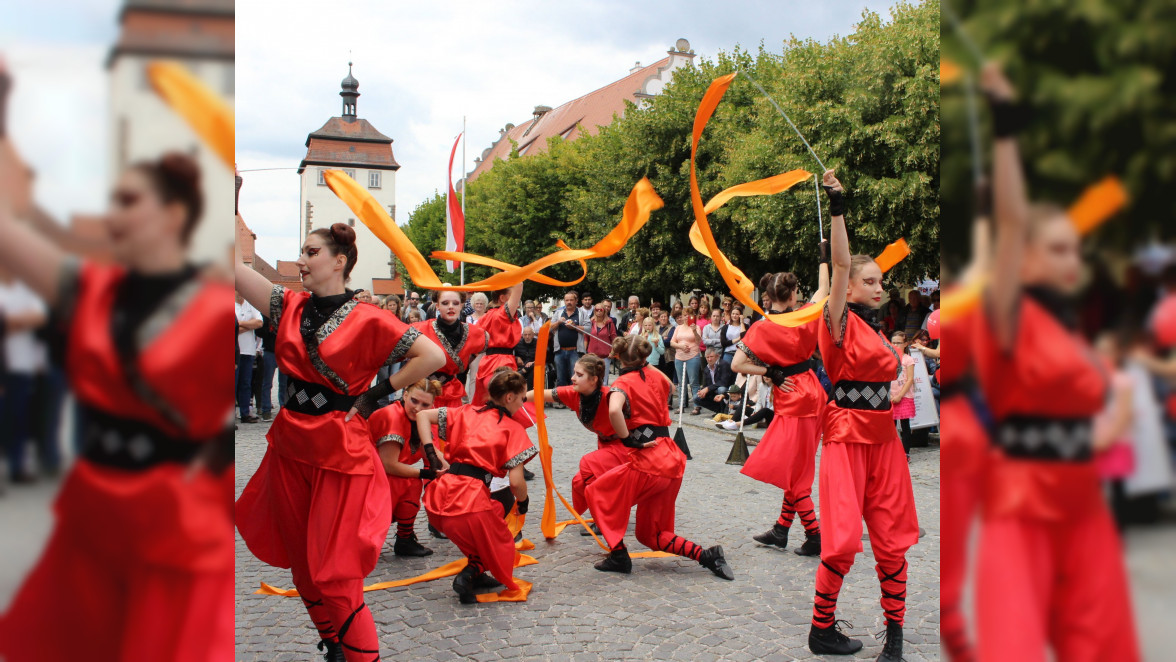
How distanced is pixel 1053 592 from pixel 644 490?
455cm

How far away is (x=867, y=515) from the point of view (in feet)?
12.5

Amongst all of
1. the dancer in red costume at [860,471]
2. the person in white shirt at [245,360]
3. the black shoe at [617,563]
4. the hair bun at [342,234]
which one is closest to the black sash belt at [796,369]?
the black shoe at [617,563]

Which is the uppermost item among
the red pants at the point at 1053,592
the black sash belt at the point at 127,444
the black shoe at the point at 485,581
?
the black sash belt at the point at 127,444

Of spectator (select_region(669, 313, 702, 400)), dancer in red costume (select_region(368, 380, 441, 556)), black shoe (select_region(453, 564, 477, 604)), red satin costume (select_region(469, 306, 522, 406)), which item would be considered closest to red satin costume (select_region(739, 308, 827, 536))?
black shoe (select_region(453, 564, 477, 604))

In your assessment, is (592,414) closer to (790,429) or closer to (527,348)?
(790,429)

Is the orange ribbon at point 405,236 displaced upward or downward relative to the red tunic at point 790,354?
upward

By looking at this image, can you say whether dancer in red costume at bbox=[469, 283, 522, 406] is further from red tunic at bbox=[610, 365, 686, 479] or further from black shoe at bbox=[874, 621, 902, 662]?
black shoe at bbox=[874, 621, 902, 662]

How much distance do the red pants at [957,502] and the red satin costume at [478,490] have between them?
3.91m

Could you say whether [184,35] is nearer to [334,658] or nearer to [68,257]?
[68,257]

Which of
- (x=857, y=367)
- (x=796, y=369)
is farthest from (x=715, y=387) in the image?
(x=857, y=367)

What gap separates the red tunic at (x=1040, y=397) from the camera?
0.69 m

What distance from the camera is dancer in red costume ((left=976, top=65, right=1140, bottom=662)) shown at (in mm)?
696

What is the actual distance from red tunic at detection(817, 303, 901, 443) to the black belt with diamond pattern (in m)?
0.02

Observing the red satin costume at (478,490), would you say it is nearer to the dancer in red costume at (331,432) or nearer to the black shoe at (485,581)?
the black shoe at (485,581)
